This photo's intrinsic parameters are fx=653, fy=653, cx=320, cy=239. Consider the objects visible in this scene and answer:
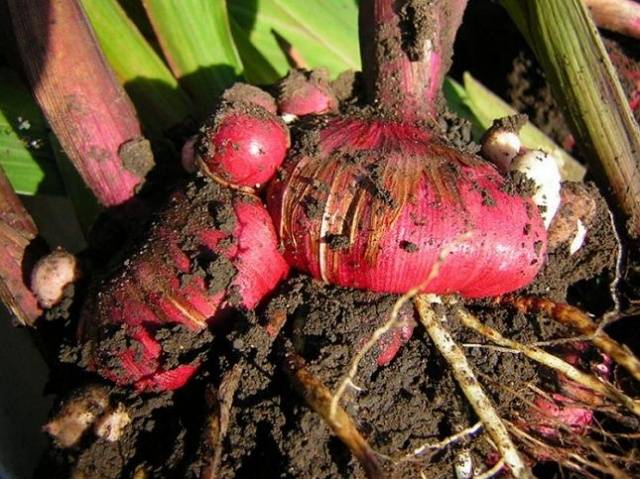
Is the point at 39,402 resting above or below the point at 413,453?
below

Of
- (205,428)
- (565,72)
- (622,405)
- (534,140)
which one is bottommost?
(205,428)

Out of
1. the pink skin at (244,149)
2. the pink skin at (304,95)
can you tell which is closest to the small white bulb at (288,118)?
the pink skin at (304,95)

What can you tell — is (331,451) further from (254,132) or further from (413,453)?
(254,132)

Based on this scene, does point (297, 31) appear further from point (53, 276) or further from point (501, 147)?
point (53, 276)

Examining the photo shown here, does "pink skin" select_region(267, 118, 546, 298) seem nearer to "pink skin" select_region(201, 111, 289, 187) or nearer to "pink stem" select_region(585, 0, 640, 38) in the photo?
"pink skin" select_region(201, 111, 289, 187)

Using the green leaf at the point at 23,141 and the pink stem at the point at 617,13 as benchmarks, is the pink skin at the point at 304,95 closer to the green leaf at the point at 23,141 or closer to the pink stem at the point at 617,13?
the green leaf at the point at 23,141

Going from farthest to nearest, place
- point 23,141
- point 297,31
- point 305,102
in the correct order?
1. point 297,31
2. point 23,141
3. point 305,102

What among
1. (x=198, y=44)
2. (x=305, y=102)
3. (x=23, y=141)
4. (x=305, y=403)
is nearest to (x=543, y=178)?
(x=305, y=102)

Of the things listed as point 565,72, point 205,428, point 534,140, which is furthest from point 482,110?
point 205,428
